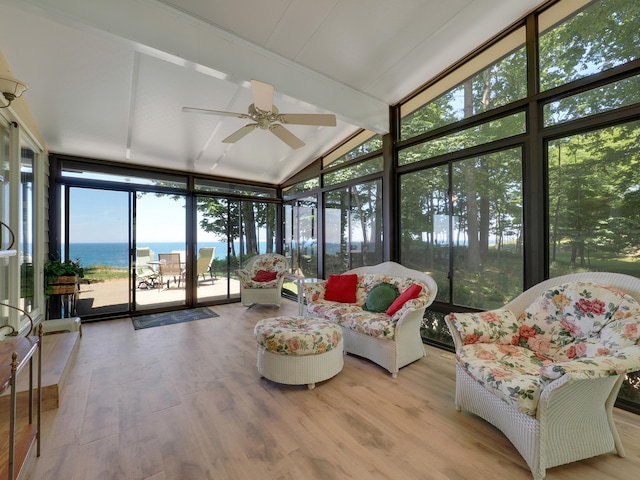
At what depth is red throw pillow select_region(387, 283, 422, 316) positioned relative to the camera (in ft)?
9.40

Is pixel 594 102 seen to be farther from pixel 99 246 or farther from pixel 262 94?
pixel 99 246

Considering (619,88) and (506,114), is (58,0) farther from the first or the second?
(619,88)

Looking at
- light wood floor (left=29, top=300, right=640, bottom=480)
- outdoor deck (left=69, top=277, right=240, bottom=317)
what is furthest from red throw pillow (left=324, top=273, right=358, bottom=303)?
outdoor deck (left=69, top=277, right=240, bottom=317)

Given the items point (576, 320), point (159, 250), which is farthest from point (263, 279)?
point (576, 320)

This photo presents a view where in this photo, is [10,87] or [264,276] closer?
[10,87]

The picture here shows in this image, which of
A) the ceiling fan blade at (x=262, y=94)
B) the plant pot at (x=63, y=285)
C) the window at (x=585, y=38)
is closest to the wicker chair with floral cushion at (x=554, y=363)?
the window at (x=585, y=38)

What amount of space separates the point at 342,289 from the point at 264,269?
2.47m

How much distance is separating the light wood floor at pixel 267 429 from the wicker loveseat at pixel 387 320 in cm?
16

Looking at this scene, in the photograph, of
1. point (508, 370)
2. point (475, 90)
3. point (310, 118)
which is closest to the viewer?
point (508, 370)

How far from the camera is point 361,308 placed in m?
3.45

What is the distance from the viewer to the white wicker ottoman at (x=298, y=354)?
7.90 ft

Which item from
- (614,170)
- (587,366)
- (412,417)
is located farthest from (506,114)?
(412,417)

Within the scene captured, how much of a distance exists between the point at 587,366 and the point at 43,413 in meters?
3.53

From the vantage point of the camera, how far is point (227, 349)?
336 centimetres
